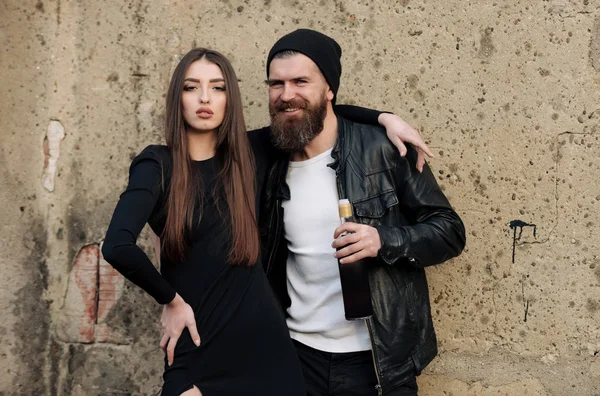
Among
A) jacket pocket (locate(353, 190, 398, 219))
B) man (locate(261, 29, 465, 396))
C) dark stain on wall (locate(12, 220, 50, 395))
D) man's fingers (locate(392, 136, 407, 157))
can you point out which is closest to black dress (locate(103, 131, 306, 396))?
man (locate(261, 29, 465, 396))

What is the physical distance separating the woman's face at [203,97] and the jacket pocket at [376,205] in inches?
25.1

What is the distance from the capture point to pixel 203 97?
2.59 metres

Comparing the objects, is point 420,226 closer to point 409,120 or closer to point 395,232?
point 395,232

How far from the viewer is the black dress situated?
2426 millimetres

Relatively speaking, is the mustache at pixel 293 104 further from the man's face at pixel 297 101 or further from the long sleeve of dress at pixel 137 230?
the long sleeve of dress at pixel 137 230

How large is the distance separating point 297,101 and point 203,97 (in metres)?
0.39

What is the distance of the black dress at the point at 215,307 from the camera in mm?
2426

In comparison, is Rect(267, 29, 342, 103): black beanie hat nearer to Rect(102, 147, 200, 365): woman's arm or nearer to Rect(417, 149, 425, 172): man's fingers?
Rect(417, 149, 425, 172): man's fingers

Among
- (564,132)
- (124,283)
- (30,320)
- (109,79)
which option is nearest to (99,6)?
(109,79)

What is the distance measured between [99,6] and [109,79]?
1.19ft

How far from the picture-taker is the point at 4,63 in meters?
3.40

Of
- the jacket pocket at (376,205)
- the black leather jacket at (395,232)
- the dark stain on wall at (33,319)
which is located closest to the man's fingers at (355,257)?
the black leather jacket at (395,232)

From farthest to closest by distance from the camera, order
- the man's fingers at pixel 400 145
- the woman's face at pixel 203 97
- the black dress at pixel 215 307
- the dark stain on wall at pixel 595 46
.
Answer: the dark stain on wall at pixel 595 46, the man's fingers at pixel 400 145, the woman's face at pixel 203 97, the black dress at pixel 215 307

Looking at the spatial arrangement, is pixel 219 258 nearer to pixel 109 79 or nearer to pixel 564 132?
pixel 109 79
